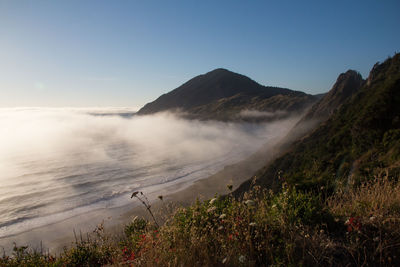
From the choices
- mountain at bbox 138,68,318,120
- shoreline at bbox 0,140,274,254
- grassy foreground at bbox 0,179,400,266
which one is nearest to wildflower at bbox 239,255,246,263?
grassy foreground at bbox 0,179,400,266

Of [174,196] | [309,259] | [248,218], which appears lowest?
[174,196]

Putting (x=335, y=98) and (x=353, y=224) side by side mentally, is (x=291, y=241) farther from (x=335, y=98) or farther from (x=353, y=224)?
(x=335, y=98)

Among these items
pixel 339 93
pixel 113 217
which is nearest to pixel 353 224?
pixel 113 217

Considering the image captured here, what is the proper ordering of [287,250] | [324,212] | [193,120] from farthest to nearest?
[193,120]
[324,212]
[287,250]

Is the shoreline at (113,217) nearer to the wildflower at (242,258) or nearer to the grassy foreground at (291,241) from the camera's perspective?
the grassy foreground at (291,241)

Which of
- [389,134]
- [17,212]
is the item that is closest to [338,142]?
[389,134]

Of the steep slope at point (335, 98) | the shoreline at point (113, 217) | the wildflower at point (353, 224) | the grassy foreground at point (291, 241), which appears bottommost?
the shoreline at point (113, 217)

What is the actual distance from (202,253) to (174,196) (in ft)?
71.6

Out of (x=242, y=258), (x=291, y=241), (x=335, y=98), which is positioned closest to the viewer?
(x=242, y=258)

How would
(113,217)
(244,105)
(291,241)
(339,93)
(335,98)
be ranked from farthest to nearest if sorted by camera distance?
(244,105) → (339,93) → (335,98) → (113,217) → (291,241)

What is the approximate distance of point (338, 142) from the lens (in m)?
16.5

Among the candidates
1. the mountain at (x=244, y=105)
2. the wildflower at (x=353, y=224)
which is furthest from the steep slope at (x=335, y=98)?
the mountain at (x=244, y=105)

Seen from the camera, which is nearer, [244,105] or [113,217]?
[113,217]

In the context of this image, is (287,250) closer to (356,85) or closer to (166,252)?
(166,252)
